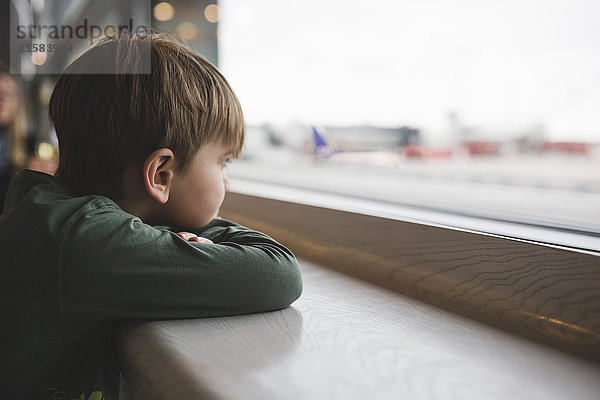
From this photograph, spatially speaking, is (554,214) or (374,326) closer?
(374,326)

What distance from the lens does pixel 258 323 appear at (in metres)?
0.71

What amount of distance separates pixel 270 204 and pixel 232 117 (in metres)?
0.46

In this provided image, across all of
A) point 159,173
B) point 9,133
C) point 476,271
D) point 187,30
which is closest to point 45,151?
point 9,133

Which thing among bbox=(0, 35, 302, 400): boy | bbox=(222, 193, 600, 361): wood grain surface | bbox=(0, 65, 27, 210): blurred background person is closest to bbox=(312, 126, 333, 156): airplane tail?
bbox=(222, 193, 600, 361): wood grain surface

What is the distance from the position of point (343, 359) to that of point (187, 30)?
186 centimetres

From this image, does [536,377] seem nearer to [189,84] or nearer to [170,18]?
[189,84]

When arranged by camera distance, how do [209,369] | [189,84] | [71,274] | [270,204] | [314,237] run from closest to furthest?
[209,369]
[71,274]
[189,84]
[314,237]
[270,204]

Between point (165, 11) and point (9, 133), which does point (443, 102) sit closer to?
point (165, 11)

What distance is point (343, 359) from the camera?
59 cm

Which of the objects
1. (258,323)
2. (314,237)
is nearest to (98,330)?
(258,323)

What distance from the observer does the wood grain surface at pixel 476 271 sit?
2.17ft

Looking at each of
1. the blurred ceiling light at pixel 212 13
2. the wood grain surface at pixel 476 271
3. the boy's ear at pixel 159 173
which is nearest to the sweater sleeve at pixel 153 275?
the boy's ear at pixel 159 173

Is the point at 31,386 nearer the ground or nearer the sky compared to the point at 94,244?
nearer the ground

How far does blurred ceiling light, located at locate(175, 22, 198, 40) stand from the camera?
216cm
